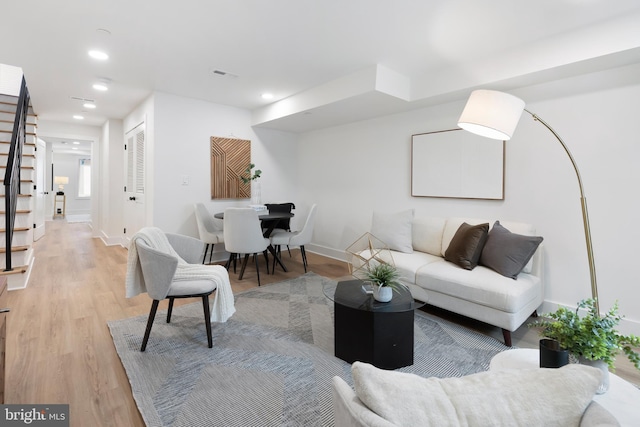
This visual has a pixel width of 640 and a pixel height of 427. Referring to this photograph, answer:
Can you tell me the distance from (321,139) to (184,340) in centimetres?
383

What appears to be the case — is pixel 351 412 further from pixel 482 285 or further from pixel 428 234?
pixel 428 234

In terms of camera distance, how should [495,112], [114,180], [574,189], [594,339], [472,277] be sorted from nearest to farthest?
[594,339] < [495,112] < [472,277] < [574,189] < [114,180]

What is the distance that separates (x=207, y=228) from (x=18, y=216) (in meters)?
2.15

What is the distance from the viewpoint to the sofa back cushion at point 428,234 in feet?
11.3

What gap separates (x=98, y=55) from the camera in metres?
3.08

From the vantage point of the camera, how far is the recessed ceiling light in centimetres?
301

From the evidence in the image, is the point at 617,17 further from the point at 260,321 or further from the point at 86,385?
the point at 86,385

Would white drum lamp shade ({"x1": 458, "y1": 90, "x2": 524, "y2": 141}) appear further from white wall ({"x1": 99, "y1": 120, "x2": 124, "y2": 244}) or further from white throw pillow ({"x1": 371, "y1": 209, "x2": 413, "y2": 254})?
white wall ({"x1": 99, "y1": 120, "x2": 124, "y2": 244})

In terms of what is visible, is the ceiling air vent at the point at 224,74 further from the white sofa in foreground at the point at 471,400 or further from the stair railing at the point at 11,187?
the white sofa in foreground at the point at 471,400

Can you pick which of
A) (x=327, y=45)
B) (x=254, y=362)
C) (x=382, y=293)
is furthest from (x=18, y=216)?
(x=382, y=293)

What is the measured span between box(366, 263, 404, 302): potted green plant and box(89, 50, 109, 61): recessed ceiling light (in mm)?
3235

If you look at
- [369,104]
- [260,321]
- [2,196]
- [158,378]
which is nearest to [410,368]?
[260,321]

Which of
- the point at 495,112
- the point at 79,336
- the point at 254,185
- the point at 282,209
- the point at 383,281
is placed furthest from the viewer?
the point at 282,209

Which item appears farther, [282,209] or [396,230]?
[282,209]
